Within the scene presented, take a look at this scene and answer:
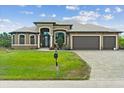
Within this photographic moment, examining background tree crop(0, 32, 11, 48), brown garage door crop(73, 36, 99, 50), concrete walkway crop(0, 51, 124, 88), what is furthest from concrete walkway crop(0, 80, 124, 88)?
brown garage door crop(73, 36, 99, 50)

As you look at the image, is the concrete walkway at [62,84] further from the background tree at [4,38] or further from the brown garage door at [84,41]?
the brown garage door at [84,41]

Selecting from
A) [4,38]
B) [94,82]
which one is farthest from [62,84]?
[4,38]

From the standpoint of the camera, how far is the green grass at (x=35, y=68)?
12836 millimetres

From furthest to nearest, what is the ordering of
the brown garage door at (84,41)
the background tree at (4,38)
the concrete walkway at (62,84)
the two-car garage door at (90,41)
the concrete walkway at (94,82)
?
the brown garage door at (84,41)
the two-car garage door at (90,41)
the background tree at (4,38)
the concrete walkway at (94,82)
the concrete walkway at (62,84)

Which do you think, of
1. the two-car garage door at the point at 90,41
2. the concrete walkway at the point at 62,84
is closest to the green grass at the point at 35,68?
the concrete walkway at the point at 62,84

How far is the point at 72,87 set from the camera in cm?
1099

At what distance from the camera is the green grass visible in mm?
12836

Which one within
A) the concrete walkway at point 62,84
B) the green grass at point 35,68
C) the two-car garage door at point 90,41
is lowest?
the concrete walkway at point 62,84

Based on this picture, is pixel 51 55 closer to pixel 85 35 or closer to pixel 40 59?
pixel 40 59

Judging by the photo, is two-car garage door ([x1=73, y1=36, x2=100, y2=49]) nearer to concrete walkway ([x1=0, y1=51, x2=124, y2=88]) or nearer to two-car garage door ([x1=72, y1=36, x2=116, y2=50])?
two-car garage door ([x1=72, y1=36, x2=116, y2=50])

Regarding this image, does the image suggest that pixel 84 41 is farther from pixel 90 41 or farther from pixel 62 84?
pixel 62 84
